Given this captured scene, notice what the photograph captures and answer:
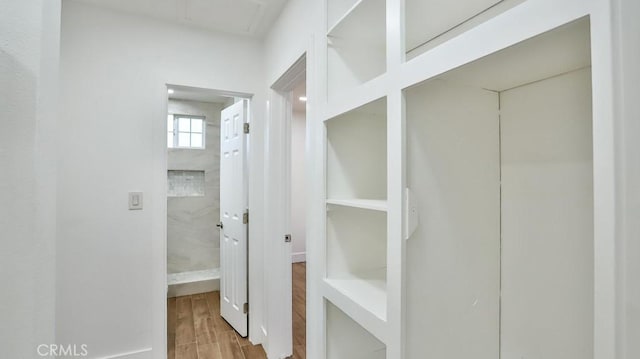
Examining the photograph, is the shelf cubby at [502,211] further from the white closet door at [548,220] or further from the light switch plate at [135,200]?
the light switch plate at [135,200]

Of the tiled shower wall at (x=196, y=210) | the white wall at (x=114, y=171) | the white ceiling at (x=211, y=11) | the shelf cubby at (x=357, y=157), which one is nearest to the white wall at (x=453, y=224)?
the shelf cubby at (x=357, y=157)

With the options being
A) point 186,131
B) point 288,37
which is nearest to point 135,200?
point 288,37

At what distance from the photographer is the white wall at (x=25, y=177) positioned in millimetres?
712

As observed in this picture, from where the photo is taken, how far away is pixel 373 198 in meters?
1.34

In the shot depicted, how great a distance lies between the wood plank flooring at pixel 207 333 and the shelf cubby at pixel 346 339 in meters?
1.16

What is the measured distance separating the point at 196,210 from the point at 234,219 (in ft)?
5.51

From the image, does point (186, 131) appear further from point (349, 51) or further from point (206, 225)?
point (349, 51)

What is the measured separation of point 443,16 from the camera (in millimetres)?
1005

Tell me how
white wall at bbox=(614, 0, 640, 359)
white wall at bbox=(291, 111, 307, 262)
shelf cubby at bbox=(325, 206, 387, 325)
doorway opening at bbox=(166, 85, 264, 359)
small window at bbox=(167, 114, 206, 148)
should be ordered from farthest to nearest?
white wall at bbox=(291, 111, 307, 262) → small window at bbox=(167, 114, 206, 148) → doorway opening at bbox=(166, 85, 264, 359) → shelf cubby at bbox=(325, 206, 387, 325) → white wall at bbox=(614, 0, 640, 359)

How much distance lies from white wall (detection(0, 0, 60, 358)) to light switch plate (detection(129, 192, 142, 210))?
131 cm

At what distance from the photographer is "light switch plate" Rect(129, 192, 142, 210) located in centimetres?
206

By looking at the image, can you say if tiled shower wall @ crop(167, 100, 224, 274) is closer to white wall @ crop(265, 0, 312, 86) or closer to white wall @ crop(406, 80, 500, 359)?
white wall @ crop(265, 0, 312, 86)

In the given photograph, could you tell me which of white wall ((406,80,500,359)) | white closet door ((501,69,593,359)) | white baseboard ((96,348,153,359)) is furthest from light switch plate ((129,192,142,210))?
white closet door ((501,69,593,359))

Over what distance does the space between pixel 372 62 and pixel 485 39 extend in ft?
2.57
